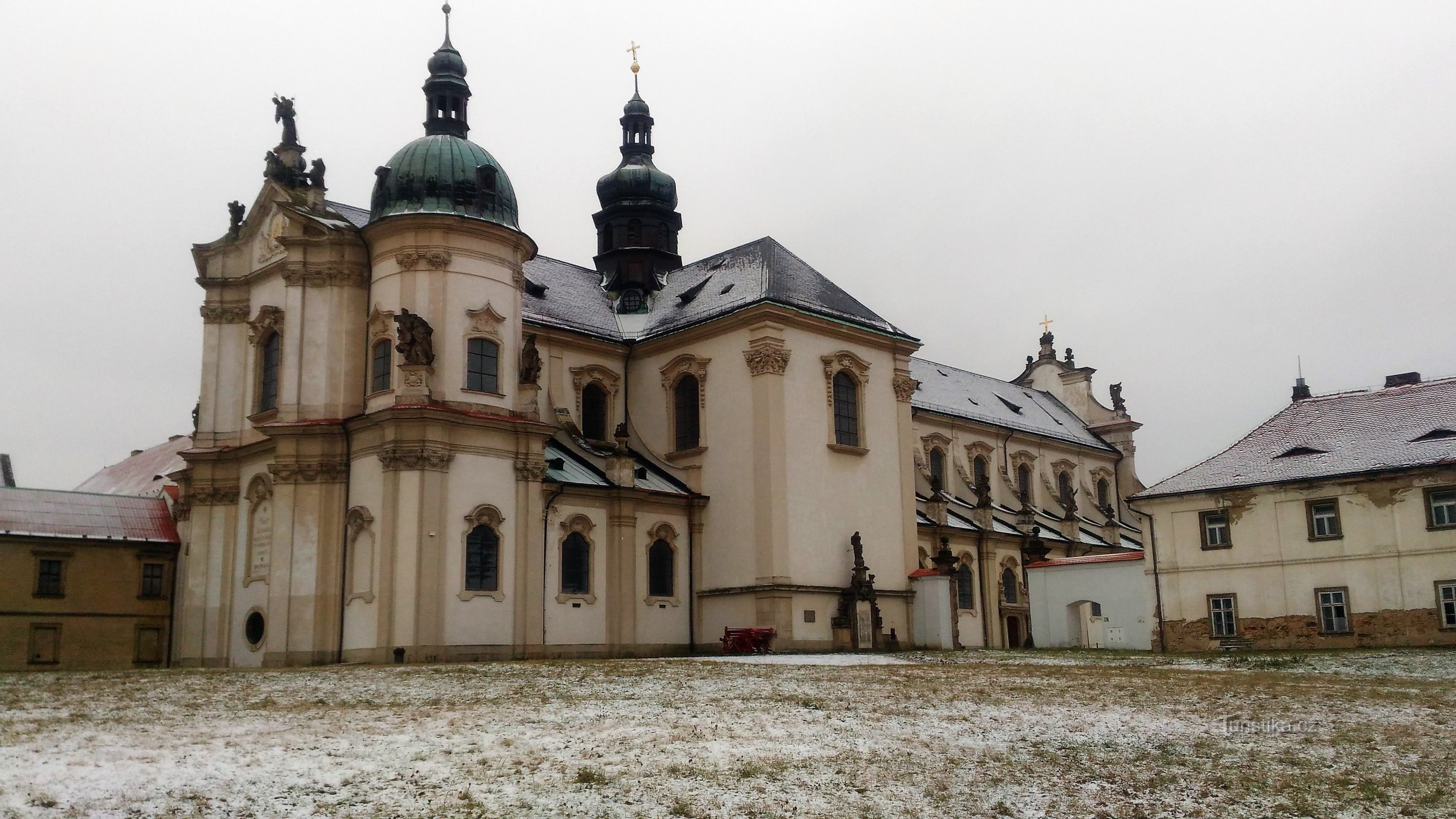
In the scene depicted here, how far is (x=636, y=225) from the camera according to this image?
49.2m

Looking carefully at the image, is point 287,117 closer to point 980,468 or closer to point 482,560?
point 482,560

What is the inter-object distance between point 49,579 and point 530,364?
1542cm

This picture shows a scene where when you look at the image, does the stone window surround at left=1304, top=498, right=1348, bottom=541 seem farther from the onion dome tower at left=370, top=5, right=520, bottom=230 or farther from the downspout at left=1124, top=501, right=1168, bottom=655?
the onion dome tower at left=370, top=5, right=520, bottom=230

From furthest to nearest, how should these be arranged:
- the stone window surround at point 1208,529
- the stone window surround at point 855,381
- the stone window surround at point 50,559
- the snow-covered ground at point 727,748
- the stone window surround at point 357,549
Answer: the stone window surround at point 855,381 → the stone window surround at point 50,559 → the stone window surround at point 1208,529 → the stone window surround at point 357,549 → the snow-covered ground at point 727,748

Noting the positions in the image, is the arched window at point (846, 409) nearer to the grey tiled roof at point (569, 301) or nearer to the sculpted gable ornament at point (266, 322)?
the grey tiled roof at point (569, 301)

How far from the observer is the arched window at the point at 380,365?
34.9 m

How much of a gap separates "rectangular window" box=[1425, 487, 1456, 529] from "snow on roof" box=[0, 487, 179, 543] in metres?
34.8

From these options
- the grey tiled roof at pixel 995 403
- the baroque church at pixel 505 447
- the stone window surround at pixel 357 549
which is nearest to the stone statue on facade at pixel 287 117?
the baroque church at pixel 505 447

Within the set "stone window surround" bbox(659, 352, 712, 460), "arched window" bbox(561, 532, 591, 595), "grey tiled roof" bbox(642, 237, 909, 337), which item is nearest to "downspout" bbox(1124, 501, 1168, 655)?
"grey tiled roof" bbox(642, 237, 909, 337)

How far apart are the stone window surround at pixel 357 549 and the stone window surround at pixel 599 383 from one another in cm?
857

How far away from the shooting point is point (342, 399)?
35.3m

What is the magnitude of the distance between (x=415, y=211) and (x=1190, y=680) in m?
23.2

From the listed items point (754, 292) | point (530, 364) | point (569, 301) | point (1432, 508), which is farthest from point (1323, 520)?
point (569, 301)

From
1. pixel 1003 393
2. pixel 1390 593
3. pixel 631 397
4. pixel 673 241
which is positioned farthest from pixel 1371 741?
pixel 1003 393
